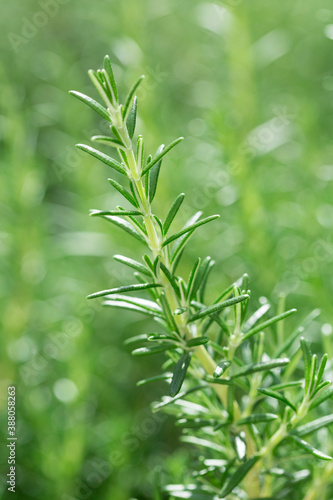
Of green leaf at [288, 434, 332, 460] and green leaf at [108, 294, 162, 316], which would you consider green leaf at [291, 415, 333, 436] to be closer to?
green leaf at [288, 434, 332, 460]

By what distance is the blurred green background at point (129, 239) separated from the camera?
0.86 meters

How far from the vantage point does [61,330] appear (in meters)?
1.02

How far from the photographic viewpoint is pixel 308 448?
1.38 ft

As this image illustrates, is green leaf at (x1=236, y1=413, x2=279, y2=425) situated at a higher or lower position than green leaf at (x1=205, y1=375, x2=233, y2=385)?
lower

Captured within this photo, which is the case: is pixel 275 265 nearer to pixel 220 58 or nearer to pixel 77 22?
pixel 220 58

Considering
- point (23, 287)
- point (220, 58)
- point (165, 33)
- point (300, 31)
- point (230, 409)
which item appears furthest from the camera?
point (165, 33)

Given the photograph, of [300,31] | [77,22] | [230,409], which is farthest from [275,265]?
[77,22]

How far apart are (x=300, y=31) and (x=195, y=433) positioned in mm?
1220

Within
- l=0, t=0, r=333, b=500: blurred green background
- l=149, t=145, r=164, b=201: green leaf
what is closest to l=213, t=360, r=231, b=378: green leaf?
l=149, t=145, r=164, b=201: green leaf

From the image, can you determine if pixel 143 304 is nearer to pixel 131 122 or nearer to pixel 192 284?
pixel 192 284

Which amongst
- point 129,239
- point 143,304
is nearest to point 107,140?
point 143,304

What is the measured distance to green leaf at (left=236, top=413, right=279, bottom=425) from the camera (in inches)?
17.4

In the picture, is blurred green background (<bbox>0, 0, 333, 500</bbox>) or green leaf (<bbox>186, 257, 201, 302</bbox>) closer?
green leaf (<bbox>186, 257, 201, 302</bbox>)

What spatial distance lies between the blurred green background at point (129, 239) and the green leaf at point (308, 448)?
0.21 m
